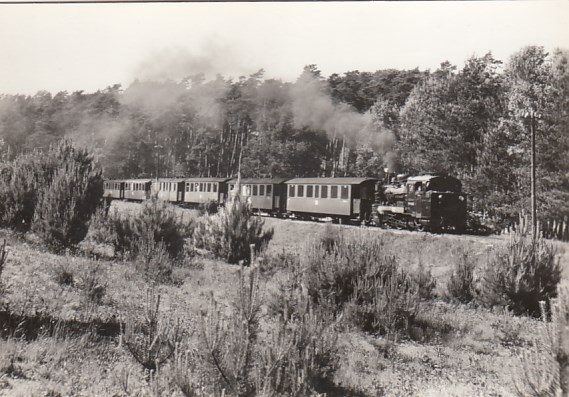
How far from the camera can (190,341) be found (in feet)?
13.4

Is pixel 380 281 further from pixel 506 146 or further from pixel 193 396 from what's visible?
pixel 506 146

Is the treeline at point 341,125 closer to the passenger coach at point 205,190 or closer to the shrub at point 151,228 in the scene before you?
the shrub at point 151,228

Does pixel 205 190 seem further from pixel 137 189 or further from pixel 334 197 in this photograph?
pixel 334 197

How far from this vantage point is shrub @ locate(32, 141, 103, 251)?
831cm

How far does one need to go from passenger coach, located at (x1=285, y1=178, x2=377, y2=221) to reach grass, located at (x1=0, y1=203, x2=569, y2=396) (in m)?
7.17

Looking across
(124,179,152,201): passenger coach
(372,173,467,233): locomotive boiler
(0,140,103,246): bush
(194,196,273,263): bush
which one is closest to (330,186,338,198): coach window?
(372,173,467,233): locomotive boiler

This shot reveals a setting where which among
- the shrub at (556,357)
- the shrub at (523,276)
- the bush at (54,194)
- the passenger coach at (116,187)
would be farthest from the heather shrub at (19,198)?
the passenger coach at (116,187)

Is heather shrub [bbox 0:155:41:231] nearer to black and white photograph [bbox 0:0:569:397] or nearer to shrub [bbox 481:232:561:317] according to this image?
black and white photograph [bbox 0:0:569:397]

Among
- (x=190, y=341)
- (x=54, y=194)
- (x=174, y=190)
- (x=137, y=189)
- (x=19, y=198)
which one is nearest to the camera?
(x=190, y=341)

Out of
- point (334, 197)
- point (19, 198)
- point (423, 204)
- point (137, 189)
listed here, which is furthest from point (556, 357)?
point (137, 189)

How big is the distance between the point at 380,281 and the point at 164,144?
2280cm

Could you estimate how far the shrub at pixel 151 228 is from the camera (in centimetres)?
885

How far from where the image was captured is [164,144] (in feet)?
85.5

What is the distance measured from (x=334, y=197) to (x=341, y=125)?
555 cm
